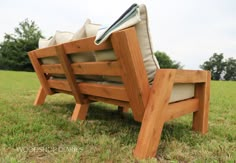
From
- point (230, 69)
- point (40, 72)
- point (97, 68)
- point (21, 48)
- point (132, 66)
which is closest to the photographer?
point (132, 66)

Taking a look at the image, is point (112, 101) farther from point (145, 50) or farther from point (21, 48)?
point (21, 48)

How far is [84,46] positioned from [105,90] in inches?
16.4

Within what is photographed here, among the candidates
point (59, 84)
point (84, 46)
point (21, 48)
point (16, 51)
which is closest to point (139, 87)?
point (84, 46)

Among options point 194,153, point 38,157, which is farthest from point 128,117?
point 38,157

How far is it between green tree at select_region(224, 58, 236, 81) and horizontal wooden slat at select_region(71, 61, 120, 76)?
46319 millimetres

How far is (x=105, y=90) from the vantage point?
1894 millimetres

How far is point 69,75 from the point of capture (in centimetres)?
228

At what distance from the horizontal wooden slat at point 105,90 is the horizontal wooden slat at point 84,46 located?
0.34 metres

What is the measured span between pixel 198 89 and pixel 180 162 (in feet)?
2.73

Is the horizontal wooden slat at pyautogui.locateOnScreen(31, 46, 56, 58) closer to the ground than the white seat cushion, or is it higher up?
closer to the ground

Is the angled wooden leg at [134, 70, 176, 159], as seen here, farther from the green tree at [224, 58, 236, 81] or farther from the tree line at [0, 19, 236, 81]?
the green tree at [224, 58, 236, 81]

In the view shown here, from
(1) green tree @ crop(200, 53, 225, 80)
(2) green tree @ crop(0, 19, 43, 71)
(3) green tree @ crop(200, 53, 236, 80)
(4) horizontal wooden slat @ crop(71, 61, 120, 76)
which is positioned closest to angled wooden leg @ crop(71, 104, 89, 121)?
(4) horizontal wooden slat @ crop(71, 61, 120, 76)

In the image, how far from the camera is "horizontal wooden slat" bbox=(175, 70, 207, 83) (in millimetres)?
1587

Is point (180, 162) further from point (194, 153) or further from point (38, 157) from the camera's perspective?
point (38, 157)
